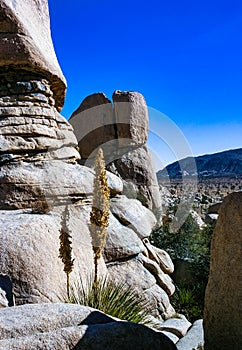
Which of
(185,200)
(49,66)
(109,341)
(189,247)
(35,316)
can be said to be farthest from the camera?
(185,200)

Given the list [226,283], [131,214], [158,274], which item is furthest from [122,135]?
[226,283]

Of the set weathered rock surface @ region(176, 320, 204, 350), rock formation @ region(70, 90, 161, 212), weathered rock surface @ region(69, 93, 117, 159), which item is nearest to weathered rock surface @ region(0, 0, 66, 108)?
weathered rock surface @ region(176, 320, 204, 350)

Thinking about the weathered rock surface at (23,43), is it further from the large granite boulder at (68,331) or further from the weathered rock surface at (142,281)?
the large granite boulder at (68,331)

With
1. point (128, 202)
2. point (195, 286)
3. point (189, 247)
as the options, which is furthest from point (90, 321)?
point (189, 247)

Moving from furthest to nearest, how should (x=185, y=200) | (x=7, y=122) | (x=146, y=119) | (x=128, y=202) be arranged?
(x=185, y=200)
(x=146, y=119)
(x=128, y=202)
(x=7, y=122)

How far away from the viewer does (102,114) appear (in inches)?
821

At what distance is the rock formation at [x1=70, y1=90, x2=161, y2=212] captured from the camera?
2041cm

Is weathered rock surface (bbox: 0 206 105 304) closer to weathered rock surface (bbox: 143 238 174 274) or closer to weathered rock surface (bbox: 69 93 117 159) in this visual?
weathered rock surface (bbox: 143 238 174 274)

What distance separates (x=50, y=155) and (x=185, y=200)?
1497 centimetres

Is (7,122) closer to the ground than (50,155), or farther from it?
farther from it

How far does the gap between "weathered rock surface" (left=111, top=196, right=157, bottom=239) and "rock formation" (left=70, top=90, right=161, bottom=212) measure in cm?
639

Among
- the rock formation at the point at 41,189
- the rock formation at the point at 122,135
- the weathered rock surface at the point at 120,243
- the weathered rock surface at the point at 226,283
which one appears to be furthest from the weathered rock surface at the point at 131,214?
the weathered rock surface at the point at 226,283

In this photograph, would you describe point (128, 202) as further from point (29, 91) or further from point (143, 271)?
point (29, 91)

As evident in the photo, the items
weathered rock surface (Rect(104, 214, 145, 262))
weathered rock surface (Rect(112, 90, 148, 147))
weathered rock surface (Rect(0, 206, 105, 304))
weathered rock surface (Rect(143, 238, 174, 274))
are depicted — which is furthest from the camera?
weathered rock surface (Rect(112, 90, 148, 147))
